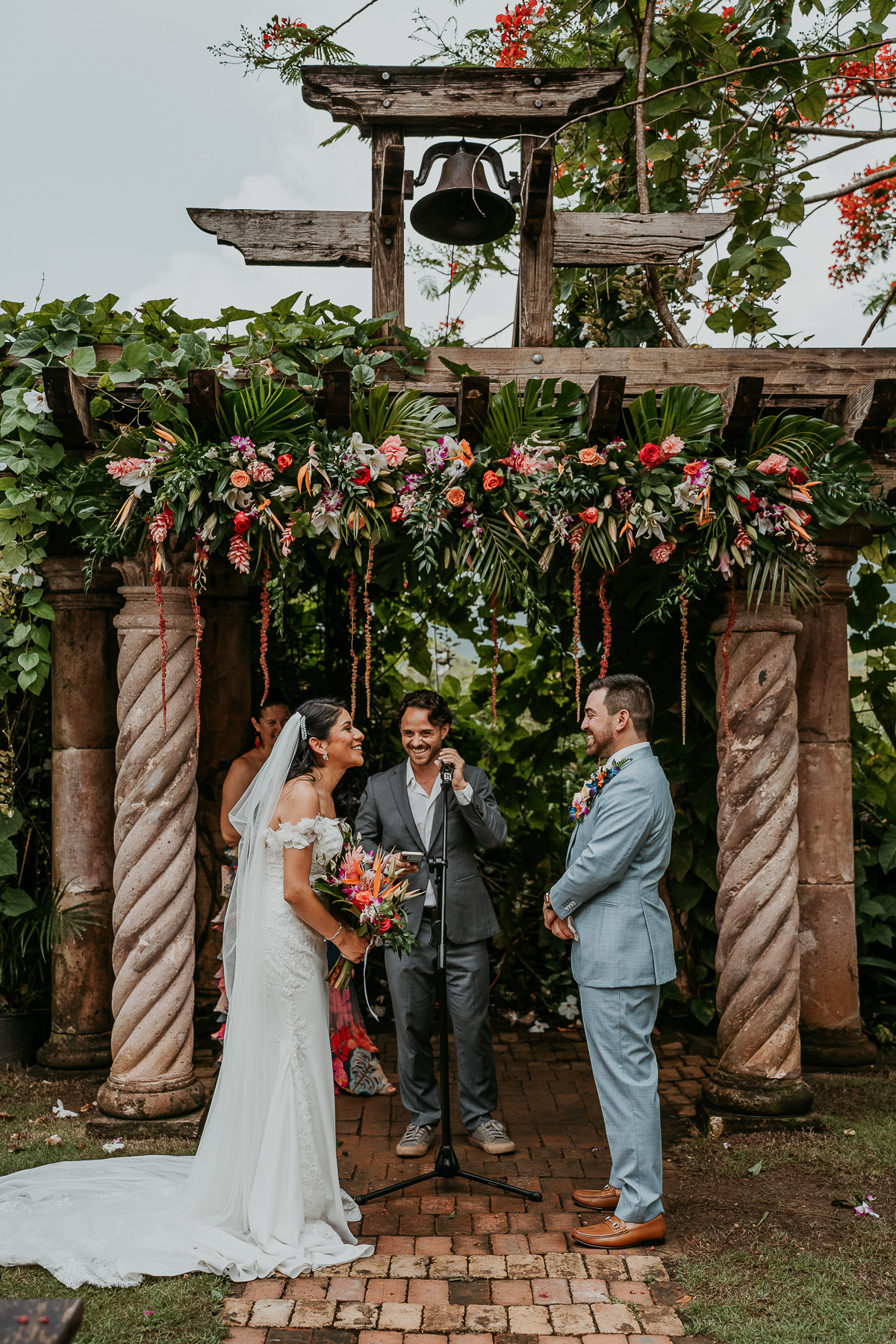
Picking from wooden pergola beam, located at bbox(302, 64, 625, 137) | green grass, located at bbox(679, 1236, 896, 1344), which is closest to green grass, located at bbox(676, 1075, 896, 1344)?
green grass, located at bbox(679, 1236, 896, 1344)

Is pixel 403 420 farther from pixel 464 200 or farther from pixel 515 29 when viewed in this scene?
pixel 515 29

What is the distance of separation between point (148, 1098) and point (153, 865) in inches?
40.3

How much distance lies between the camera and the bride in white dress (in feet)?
11.1

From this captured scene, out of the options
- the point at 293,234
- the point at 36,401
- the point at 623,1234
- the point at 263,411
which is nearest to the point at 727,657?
the point at 263,411

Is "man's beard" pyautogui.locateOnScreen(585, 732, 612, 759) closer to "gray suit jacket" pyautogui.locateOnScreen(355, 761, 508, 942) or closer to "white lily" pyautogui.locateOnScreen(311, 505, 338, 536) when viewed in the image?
"gray suit jacket" pyautogui.locateOnScreen(355, 761, 508, 942)

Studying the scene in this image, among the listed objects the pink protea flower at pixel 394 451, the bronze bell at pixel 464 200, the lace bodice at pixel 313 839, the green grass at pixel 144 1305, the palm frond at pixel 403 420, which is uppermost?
the bronze bell at pixel 464 200

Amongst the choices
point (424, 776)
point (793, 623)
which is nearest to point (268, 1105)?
point (424, 776)

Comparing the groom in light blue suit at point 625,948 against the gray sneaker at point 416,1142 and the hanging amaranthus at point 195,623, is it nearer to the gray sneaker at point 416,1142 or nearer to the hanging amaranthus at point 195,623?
the gray sneaker at point 416,1142

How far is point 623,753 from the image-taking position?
12.5ft

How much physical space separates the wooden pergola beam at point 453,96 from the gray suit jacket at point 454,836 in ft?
9.61

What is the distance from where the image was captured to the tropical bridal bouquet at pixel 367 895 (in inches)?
144

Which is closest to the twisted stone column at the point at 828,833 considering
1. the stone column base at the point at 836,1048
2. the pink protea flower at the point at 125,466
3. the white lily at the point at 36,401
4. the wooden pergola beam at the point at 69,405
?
the stone column base at the point at 836,1048

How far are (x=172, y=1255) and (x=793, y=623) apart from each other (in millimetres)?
3657

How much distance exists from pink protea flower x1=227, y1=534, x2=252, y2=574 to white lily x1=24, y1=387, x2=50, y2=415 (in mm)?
1001
